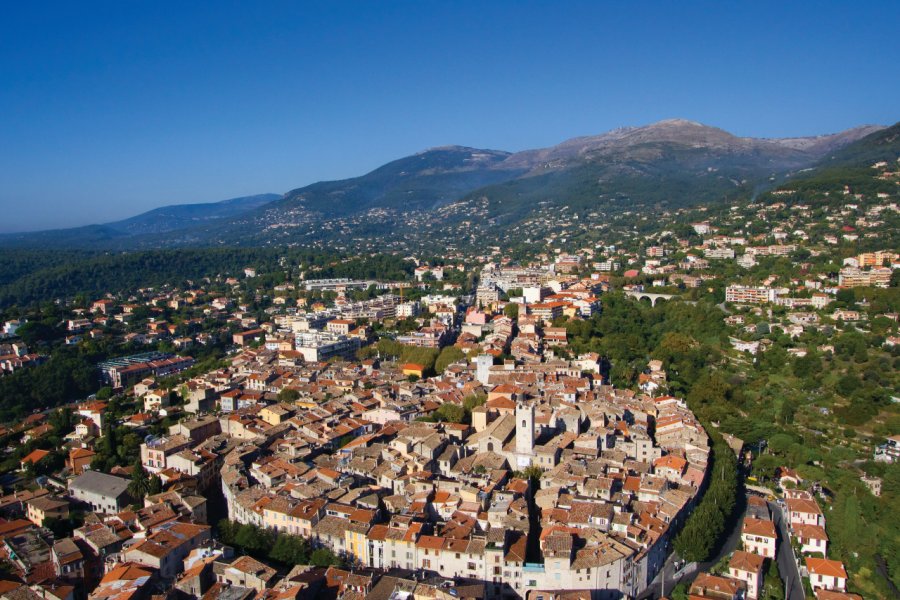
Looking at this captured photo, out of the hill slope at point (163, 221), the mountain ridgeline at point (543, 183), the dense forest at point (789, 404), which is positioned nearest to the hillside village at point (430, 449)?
the dense forest at point (789, 404)

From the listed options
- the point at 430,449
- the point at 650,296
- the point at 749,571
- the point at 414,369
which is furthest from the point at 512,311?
the point at 749,571

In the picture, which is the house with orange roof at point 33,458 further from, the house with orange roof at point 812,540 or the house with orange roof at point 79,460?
the house with orange roof at point 812,540

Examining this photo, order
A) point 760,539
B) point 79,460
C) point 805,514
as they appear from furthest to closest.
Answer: point 79,460
point 805,514
point 760,539

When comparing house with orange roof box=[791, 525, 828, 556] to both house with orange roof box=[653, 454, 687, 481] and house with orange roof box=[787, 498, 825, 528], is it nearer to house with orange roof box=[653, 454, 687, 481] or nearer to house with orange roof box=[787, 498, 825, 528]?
house with orange roof box=[787, 498, 825, 528]

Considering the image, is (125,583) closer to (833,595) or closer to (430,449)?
(430,449)

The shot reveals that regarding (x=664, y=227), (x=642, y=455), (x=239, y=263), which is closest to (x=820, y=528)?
(x=642, y=455)

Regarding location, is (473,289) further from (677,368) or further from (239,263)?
(239,263)

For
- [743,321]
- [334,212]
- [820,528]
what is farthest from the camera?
[334,212]
